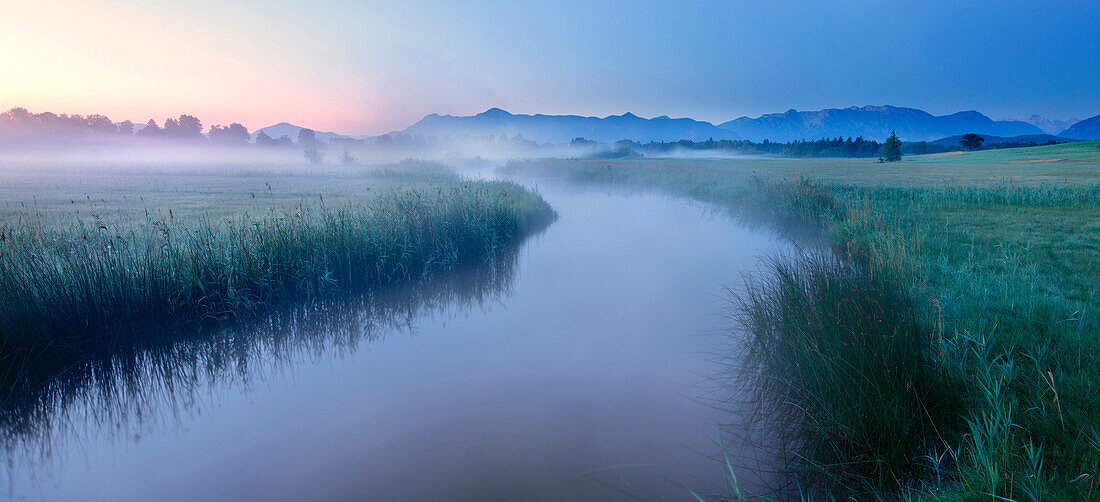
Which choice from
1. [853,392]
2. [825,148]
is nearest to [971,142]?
[825,148]

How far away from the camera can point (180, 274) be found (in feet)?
18.3

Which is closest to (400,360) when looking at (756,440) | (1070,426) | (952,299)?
(756,440)

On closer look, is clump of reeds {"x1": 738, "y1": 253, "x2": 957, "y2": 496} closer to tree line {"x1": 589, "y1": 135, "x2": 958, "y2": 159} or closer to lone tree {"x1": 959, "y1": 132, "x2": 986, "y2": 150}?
tree line {"x1": 589, "y1": 135, "x2": 958, "y2": 159}

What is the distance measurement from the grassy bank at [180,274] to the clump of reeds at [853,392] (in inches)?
243

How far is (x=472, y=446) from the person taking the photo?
359 cm

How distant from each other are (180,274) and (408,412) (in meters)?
3.73

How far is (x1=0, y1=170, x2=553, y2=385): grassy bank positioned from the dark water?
48cm

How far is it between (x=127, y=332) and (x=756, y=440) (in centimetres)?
650

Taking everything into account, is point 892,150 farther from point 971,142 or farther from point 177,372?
point 177,372

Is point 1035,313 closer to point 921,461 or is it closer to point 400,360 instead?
point 921,461

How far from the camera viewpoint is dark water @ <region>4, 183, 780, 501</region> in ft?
10.6

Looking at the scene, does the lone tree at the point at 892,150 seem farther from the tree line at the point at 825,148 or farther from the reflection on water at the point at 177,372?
the reflection on water at the point at 177,372

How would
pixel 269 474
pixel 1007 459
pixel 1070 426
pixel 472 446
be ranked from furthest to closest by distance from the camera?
pixel 472 446, pixel 269 474, pixel 1070 426, pixel 1007 459

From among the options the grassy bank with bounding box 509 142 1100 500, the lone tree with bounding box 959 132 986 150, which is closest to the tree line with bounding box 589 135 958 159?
the lone tree with bounding box 959 132 986 150
